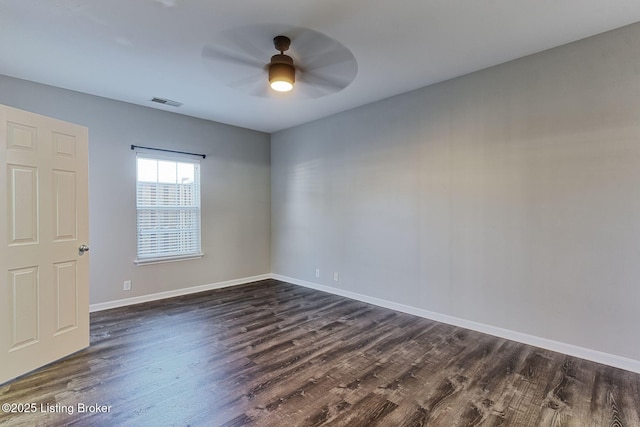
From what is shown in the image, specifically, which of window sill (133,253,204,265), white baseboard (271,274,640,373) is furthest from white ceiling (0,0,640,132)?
white baseboard (271,274,640,373)

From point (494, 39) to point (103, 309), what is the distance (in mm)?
5311

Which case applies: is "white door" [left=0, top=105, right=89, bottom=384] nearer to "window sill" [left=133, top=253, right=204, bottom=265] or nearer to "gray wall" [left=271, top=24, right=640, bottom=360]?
"window sill" [left=133, top=253, right=204, bottom=265]

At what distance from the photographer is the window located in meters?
4.34

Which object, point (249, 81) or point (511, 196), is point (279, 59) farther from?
point (511, 196)

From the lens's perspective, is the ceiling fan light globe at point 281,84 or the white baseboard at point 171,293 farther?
the white baseboard at point 171,293

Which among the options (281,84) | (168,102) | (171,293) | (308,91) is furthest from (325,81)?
(171,293)

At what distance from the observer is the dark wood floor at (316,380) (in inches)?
75.6

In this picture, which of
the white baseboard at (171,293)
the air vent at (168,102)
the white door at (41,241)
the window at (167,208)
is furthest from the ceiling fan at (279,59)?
the white baseboard at (171,293)

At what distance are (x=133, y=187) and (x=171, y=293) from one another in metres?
1.66

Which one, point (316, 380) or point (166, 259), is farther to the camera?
point (166, 259)

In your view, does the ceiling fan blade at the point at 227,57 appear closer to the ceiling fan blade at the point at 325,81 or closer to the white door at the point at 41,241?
the ceiling fan blade at the point at 325,81

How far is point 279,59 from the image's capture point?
106 inches

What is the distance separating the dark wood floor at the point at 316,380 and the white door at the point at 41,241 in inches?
10.2

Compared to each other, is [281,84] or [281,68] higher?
[281,68]
